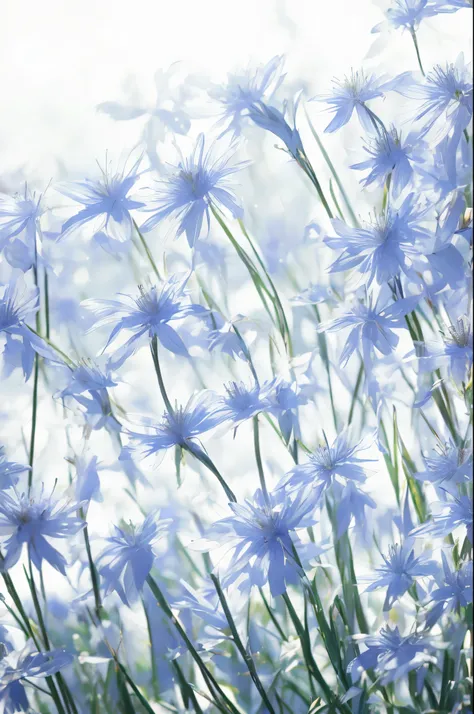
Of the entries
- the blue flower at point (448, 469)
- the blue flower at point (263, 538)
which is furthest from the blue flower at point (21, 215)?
the blue flower at point (448, 469)

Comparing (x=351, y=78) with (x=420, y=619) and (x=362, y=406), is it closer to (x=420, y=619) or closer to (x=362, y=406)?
(x=362, y=406)

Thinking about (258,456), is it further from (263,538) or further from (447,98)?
(447,98)

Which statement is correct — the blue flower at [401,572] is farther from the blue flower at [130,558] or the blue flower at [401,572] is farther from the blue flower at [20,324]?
the blue flower at [20,324]

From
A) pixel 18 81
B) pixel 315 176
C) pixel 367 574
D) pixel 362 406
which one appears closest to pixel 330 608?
A: pixel 367 574

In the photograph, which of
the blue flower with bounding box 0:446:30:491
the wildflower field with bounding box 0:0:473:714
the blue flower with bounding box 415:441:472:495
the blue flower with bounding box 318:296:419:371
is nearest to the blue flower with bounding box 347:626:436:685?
the wildflower field with bounding box 0:0:473:714

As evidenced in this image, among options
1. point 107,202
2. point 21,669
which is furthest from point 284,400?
point 21,669
